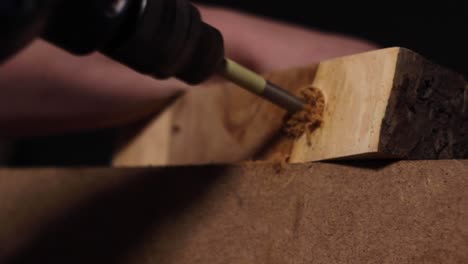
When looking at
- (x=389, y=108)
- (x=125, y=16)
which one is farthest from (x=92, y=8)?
(x=389, y=108)

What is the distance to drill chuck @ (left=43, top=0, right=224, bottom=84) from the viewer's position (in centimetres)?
35

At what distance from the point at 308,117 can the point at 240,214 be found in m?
0.09

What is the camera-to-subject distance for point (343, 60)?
0.46 meters

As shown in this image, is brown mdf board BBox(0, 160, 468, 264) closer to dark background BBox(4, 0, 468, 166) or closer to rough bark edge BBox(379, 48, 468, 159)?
rough bark edge BBox(379, 48, 468, 159)

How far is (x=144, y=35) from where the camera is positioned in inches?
15.2

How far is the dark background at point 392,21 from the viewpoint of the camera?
34.2 inches

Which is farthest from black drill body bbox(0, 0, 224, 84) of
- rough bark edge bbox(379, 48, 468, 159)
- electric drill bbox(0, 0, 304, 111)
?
rough bark edge bbox(379, 48, 468, 159)

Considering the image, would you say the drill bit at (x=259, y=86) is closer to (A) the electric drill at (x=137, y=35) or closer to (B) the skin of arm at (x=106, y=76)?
(A) the electric drill at (x=137, y=35)

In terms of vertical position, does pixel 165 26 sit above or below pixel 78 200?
above

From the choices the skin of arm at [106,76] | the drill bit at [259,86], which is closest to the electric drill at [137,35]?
the drill bit at [259,86]

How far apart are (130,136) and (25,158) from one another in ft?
3.09

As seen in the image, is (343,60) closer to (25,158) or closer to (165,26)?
(165,26)

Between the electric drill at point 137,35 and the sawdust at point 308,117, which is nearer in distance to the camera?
the electric drill at point 137,35

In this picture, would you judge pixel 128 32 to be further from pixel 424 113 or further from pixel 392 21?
pixel 392 21
